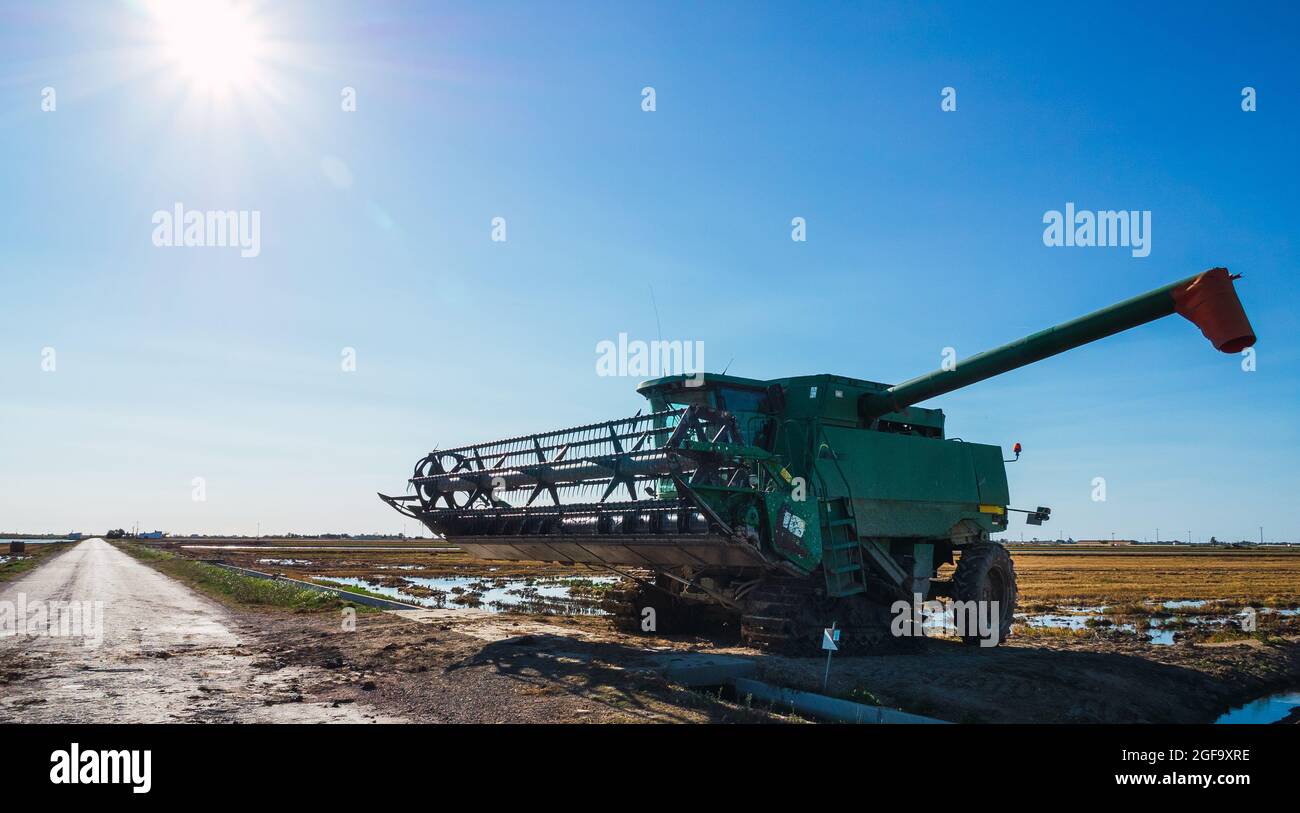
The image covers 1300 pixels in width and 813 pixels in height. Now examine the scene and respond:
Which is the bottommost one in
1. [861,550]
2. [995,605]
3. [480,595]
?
[480,595]

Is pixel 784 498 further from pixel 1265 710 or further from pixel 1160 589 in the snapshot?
pixel 1160 589

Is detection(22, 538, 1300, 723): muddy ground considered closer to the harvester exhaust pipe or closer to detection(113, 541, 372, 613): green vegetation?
detection(113, 541, 372, 613): green vegetation

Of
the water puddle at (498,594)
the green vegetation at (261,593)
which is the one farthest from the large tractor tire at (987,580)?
the green vegetation at (261,593)

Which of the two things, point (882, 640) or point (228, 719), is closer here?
point (228, 719)

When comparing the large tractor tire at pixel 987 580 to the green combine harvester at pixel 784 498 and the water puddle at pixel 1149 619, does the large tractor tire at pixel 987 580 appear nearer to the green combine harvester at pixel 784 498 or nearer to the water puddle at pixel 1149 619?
the green combine harvester at pixel 784 498

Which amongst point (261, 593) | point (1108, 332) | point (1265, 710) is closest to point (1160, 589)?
point (1265, 710)

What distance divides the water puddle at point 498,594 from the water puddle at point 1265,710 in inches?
473

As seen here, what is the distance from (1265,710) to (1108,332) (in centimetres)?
564

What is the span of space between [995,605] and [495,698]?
10555 mm
